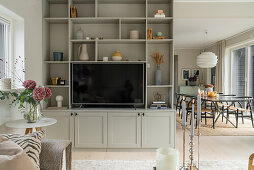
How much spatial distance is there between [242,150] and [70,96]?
3090 mm

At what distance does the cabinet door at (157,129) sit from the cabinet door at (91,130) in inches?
26.0

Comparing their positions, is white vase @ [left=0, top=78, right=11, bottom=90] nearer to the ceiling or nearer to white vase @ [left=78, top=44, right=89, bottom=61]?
white vase @ [left=78, top=44, right=89, bottom=61]

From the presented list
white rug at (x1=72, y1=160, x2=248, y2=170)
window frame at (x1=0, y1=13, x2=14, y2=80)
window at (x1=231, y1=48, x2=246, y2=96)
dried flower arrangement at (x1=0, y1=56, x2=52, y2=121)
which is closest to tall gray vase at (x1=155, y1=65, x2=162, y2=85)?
white rug at (x1=72, y1=160, x2=248, y2=170)

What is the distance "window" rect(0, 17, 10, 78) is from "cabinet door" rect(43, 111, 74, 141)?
40.6 inches

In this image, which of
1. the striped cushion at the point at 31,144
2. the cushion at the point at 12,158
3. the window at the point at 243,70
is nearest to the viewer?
the cushion at the point at 12,158

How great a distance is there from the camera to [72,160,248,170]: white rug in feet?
10.0

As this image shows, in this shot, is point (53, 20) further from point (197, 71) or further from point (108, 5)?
point (197, 71)

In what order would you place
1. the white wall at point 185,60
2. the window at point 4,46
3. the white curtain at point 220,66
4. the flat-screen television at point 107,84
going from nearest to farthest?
the window at point 4,46 < the flat-screen television at point 107,84 < the white curtain at point 220,66 < the white wall at point 185,60

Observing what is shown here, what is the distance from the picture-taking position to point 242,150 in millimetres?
3867

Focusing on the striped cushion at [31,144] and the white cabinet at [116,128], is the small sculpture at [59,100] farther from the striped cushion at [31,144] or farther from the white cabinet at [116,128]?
the striped cushion at [31,144]

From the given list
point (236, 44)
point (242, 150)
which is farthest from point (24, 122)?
point (236, 44)

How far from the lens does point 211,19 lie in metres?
5.37

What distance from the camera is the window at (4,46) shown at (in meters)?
2.88

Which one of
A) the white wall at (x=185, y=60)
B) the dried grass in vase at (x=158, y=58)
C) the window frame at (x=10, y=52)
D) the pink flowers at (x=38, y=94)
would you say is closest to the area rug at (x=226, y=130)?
the dried grass in vase at (x=158, y=58)
